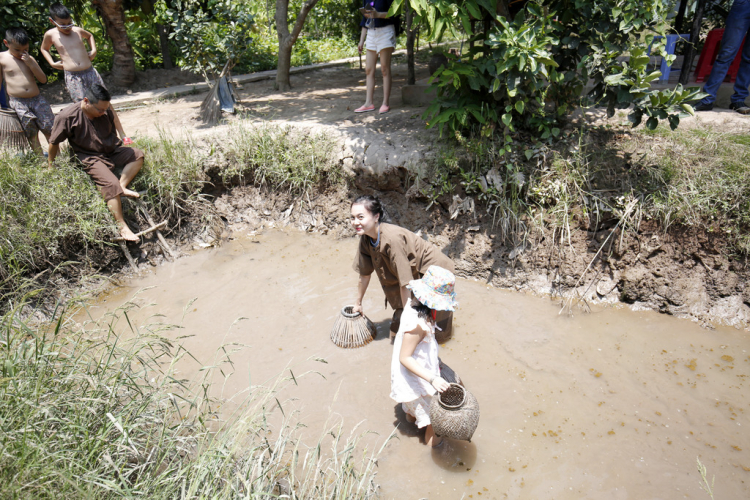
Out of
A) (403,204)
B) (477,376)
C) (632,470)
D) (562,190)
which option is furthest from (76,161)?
(632,470)

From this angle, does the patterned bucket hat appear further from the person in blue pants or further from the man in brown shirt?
the person in blue pants

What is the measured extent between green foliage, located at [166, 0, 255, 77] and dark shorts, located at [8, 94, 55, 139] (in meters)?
1.81

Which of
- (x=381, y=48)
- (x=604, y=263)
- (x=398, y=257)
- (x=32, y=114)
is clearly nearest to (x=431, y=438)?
(x=398, y=257)

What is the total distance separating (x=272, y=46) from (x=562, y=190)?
10483mm

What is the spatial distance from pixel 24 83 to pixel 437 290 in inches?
206

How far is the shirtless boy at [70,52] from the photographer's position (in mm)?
5133

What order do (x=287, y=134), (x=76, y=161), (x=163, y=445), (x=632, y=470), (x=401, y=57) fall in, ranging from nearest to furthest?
(x=163, y=445), (x=632, y=470), (x=76, y=161), (x=287, y=134), (x=401, y=57)

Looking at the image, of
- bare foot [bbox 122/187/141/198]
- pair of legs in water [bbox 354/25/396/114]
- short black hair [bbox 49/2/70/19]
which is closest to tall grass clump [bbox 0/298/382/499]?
bare foot [bbox 122/187/141/198]

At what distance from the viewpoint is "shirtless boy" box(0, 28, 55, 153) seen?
15.7 feet

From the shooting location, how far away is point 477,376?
3.56 metres

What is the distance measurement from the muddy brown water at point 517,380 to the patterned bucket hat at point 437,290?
94 cm

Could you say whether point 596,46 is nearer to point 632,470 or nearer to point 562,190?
point 562,190

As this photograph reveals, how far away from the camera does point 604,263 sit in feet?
14.3

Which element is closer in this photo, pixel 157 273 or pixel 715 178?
pixel 715 178
